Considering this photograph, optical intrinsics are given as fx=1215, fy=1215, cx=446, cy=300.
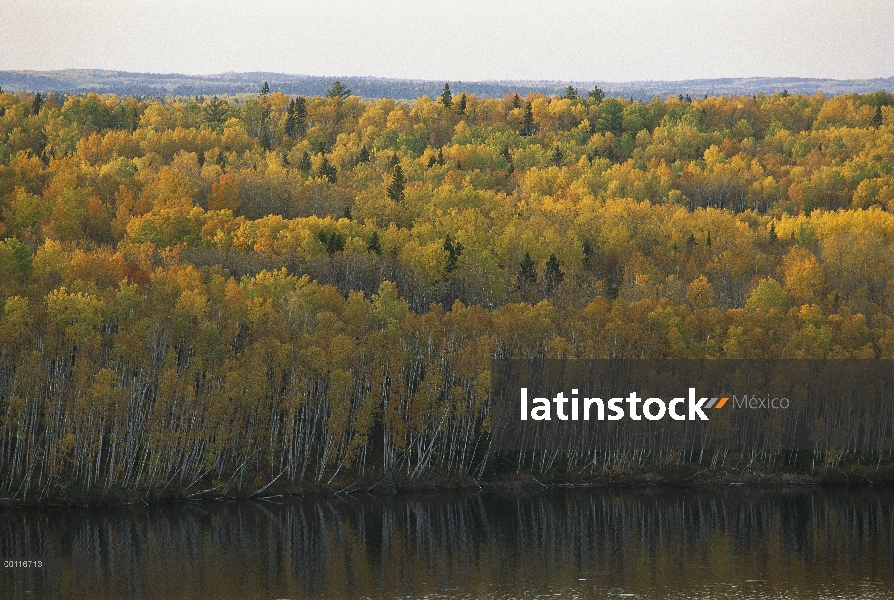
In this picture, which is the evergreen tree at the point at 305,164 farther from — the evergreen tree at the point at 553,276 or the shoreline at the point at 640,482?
the shoreline at the point at 640,482

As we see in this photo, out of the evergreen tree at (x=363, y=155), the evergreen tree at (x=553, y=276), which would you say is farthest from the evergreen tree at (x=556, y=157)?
the evergreen tree at (x=553, y=276)

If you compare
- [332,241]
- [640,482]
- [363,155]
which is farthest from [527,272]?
[363,155]

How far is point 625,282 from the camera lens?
122375 millimetres

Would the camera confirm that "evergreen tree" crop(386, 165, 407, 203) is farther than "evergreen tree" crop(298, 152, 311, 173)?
No

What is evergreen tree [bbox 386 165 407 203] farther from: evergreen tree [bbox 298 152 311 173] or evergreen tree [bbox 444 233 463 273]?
evergreen tree [bbox 444 233 463 273]

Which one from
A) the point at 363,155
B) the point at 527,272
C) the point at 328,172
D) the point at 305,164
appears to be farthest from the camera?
the point at 363,155

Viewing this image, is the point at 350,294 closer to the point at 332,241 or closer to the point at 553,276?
the point at 332,241

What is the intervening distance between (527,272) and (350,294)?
2399 centimetres

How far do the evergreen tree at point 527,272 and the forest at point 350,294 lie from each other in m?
0.43

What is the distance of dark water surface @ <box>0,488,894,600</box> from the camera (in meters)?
59.8

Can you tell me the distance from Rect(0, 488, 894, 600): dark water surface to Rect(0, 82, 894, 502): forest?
4.41 meters

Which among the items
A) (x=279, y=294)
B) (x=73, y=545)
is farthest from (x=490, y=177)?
(x=73, y=545)

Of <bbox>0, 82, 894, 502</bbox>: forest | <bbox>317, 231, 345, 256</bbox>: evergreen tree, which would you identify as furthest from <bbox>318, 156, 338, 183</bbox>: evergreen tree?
<bbox>317, 231, 345, 256</bbox>: evergreen tree

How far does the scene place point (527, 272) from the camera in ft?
384
